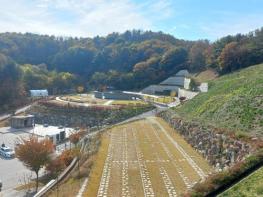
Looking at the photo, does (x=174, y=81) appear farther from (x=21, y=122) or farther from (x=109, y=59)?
(x=21, y=122)

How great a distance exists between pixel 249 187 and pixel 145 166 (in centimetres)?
745

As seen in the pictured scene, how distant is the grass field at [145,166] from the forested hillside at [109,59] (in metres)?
27.0

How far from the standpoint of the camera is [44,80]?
227ft

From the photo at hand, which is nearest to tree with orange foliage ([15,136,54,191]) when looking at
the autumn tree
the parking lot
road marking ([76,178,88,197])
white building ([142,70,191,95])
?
the parking lot

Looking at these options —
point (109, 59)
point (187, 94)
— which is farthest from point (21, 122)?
point (109, 59)

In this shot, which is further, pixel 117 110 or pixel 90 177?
pixel 117 110

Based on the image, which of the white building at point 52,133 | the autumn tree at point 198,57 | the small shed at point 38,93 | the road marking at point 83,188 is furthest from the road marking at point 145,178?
the autumn tree at point 198,57

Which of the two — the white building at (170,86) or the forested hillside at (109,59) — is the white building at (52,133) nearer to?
the forested hillside at (109,59)

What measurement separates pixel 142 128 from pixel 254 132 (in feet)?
46.6

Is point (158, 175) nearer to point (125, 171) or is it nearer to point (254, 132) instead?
point (125, 171)

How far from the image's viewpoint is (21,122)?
4572 cm

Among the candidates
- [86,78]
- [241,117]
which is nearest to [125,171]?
[241,117]

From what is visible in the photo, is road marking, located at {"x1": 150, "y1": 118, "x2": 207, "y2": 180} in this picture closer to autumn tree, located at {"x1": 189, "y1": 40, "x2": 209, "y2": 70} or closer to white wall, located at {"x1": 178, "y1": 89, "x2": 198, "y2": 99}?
white wall, located at {"x1": 178, "y1": 89, "x2": 198, "y2": 99}

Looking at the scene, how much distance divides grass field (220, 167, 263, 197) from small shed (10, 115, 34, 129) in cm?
3758
